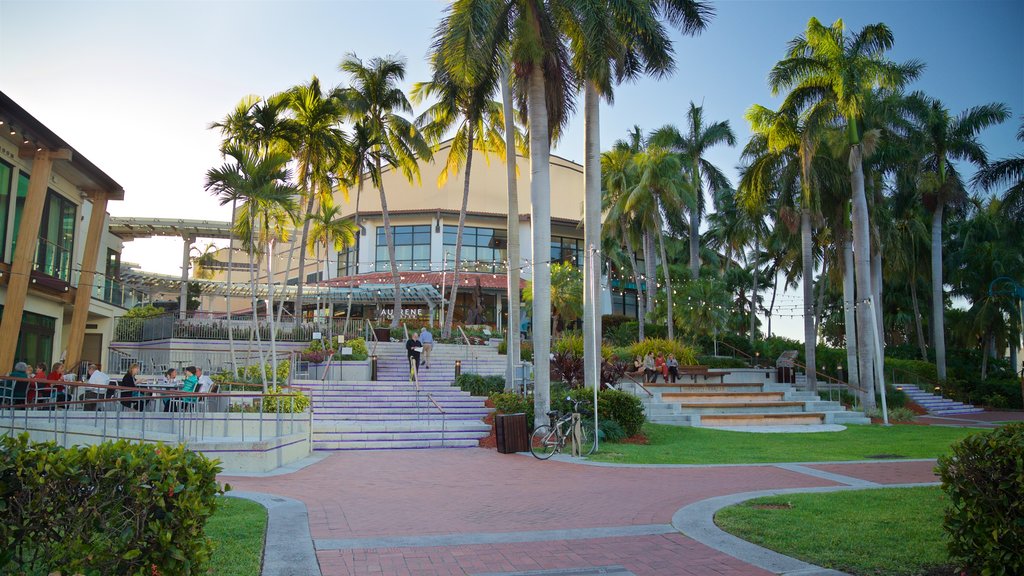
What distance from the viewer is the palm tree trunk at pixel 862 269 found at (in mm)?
27812

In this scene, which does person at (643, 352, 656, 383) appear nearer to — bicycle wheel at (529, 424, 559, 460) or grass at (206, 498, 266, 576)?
bicycle wheel at (529, 424, 559, 460)

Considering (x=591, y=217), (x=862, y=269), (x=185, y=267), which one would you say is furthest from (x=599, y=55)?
(x=185, y=267)

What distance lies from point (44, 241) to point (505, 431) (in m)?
15.9

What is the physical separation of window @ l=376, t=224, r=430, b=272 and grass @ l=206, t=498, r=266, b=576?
41.7 m

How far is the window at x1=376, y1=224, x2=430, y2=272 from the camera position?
5062cm

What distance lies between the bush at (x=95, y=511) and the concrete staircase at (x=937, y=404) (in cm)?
3560

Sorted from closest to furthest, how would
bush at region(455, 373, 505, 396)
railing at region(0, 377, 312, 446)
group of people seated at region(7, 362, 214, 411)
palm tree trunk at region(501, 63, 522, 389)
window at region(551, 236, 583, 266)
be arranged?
railing at region(0, 377, 312, 446), group of people seated at region(7, 362, 214, 411), palm tree trunk at region(501, 63, 522, 389), bush at region(455, 373, 505, 396), window at region(551, 236, 583, 266)

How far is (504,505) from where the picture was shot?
984cm

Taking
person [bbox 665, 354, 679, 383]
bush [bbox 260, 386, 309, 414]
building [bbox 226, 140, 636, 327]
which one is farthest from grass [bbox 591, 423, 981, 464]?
building [bbox 226, 140, 636, 327]

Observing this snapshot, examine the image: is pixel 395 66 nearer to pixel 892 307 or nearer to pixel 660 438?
pixel 660 438

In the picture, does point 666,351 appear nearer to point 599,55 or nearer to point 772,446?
point 772,446

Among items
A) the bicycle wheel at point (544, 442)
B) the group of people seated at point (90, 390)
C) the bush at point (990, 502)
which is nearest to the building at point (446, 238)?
the group of people seated at point (90, 390)

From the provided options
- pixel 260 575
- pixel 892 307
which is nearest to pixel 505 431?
pixel 260 575

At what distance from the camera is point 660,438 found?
19141 mm
